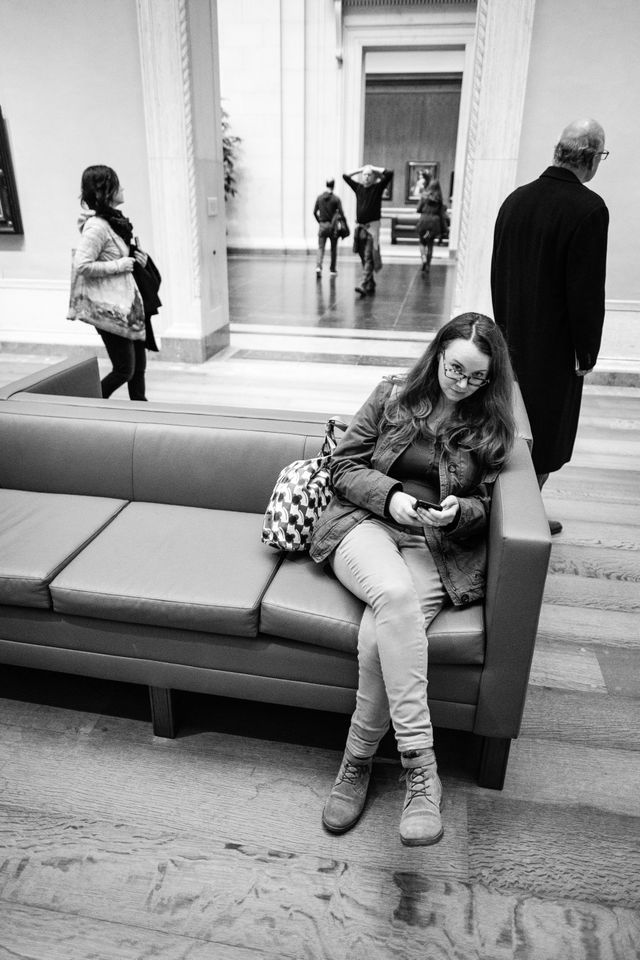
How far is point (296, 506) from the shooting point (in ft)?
7.13

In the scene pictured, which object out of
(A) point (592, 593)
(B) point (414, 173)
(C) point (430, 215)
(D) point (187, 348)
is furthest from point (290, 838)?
(B) point (414, 173)

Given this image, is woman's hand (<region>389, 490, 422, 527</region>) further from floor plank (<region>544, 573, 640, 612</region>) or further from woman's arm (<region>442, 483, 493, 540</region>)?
floor plank (<region>544, 573, 640, 612</region>)

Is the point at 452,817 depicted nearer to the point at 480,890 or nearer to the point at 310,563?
the point at 480,890

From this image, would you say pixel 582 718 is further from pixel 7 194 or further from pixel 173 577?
pixel 7 194

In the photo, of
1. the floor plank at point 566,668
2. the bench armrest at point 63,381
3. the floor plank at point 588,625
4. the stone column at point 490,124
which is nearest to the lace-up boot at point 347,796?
the floor plank at point 566,668

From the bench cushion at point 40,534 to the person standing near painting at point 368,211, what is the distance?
7351 millimetres

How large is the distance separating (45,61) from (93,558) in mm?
5287

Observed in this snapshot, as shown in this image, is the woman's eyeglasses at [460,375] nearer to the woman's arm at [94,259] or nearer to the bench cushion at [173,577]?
the bench cushion at [173,577]

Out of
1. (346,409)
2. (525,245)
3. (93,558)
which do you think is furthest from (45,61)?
(93,558)

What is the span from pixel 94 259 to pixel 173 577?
Answer: 2.55 m

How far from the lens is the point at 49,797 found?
6.57ft

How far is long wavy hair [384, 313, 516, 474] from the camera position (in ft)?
6.78

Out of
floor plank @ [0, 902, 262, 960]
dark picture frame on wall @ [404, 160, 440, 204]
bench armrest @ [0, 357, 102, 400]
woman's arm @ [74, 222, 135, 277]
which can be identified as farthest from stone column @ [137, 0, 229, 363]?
dark picture frame on wall @ [404, 160, 440, 204]

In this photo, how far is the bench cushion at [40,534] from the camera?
2119mm
